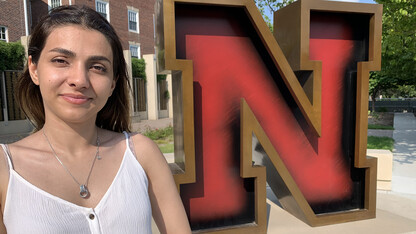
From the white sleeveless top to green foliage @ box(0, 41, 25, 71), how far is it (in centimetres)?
1439

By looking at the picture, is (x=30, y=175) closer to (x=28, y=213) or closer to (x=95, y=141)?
(x=28, y=213)

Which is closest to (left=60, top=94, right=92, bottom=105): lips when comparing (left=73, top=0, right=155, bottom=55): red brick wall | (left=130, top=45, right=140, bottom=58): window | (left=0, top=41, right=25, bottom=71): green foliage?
(left=0, top=41, right=25, bottom=71): green foliage

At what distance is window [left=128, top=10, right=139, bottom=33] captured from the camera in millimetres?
23031

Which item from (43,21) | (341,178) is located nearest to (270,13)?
(341,178)

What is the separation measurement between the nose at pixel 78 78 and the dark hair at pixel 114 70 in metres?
0.18

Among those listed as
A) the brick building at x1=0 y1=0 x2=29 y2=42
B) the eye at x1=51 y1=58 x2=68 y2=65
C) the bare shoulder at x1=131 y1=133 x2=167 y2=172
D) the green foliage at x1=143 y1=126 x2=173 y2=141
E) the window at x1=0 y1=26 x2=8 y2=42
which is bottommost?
the green foliage at x1=143 y1=126 x2=173 y2=141

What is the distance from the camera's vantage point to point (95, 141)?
1347 mm

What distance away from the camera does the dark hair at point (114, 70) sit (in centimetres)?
117

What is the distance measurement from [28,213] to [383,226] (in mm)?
3834

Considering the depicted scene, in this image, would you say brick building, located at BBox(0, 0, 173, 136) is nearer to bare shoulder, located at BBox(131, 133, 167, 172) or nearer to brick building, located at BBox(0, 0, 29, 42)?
brick building, located at BBox(0, 0, 29, 42)

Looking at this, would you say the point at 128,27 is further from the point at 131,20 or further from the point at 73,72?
the point at 73,72

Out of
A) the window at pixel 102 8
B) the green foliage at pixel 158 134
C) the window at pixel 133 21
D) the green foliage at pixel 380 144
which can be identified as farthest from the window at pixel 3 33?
the green foliage at pixel 380 144

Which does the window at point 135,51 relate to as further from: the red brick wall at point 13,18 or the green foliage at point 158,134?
the green foliage at point 158,134

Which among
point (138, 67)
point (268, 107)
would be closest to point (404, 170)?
point (268, 107)
